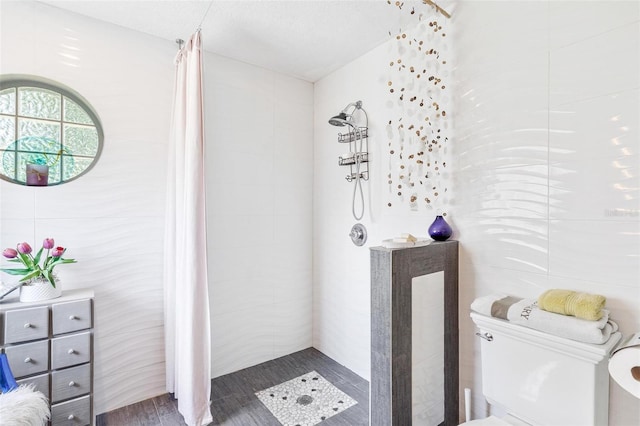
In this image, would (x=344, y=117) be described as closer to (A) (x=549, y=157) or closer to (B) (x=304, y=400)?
(A) (x=549, y=157)

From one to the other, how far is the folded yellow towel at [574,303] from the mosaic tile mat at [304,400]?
1.49m

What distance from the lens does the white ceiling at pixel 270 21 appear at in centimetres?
189

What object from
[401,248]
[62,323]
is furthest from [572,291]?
[62,323]

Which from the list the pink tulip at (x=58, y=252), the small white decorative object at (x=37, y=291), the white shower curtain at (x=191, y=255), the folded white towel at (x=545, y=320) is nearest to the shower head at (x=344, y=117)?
the white shower curtain at (x=191, y=255)

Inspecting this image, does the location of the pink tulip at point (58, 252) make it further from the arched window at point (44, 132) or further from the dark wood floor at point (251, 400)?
the dark wood floor at point (251, 400)

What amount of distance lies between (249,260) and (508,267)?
191 cm

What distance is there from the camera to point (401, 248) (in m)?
1.51

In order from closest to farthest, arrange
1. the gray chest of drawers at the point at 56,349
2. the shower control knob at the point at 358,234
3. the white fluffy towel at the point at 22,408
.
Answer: the white fluffy towel at the point at 22,408 < the gray chest of drawers at the point at 56,349 < the shower control knob at the point at 358,234

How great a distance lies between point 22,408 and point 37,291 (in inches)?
24.8

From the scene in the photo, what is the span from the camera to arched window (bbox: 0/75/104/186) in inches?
72.3

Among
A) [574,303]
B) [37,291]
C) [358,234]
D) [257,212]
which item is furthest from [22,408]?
[574,303]

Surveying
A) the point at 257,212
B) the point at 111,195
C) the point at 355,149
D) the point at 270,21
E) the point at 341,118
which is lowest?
the point at 257,212

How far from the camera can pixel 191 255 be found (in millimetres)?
1887

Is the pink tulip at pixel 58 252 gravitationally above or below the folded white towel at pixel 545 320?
above
